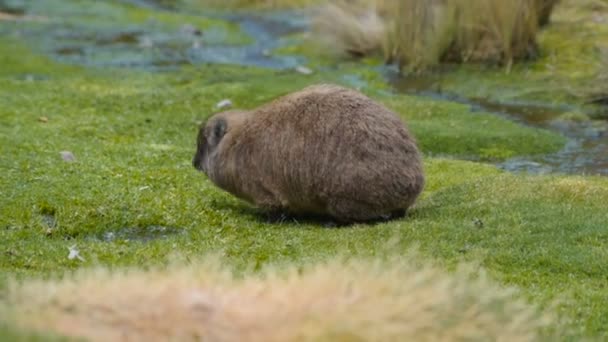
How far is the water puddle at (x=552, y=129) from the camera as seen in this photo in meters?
16.1

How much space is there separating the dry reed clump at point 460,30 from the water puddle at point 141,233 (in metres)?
13.6

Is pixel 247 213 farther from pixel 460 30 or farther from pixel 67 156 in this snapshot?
pixel 460 30

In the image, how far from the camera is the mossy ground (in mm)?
9555

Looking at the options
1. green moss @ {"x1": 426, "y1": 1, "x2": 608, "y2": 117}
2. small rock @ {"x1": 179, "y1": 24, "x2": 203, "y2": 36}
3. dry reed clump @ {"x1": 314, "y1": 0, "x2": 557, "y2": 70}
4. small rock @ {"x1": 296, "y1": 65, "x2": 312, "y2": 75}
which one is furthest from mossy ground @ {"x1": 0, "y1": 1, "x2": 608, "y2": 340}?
small rock @ {"x1": 179, "y1": 24, "x2": 203, "y2": 36}

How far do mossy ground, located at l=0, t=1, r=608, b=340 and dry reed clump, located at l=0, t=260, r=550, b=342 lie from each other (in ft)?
2.81

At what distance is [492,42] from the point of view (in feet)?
78.2

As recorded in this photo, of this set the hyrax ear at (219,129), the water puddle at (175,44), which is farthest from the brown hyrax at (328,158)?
the water puddle at (175,44)

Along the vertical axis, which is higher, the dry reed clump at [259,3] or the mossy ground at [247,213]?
the mossy ground at [247,213]

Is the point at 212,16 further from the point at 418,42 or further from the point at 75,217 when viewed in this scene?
the point at 75,217

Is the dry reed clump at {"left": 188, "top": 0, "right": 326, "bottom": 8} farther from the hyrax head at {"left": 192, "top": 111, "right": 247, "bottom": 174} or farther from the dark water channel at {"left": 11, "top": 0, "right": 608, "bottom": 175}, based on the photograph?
the hyrax head at {"left": 192, "top": 111, "right": 247, "bottom": 174}

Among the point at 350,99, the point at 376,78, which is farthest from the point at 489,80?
the point at 350,99

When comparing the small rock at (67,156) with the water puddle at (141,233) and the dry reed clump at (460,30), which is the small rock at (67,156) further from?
the dry reed clump at (460,30)

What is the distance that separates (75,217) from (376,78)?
13.6 m

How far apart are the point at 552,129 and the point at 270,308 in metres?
13.7
